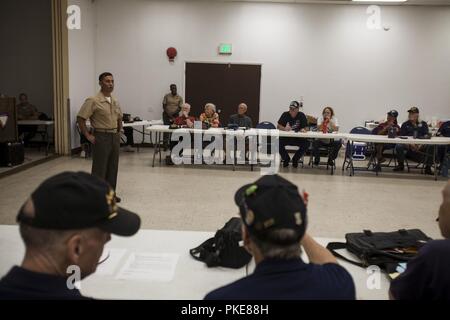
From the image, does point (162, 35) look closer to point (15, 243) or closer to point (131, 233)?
point (15, 243)

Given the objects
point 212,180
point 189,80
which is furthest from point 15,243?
point 189,80

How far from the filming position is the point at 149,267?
1.79 m

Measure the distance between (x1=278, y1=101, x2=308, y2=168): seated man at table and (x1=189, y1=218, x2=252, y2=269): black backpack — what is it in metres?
6.10

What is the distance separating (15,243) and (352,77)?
30.4 ft

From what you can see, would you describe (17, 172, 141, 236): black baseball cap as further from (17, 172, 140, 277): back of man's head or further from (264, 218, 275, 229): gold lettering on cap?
(264, 218, 275, 229): gold lettering on cap

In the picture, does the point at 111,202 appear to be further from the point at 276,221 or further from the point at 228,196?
the point at 228,196

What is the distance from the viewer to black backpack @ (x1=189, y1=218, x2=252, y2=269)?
1.84 metres

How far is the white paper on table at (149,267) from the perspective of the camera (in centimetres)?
171

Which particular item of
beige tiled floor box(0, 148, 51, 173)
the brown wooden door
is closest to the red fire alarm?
the brown wooden door

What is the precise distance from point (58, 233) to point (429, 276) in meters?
1.12

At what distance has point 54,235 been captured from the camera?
1.02 m

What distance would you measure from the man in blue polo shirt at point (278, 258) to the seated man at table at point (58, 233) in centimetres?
37

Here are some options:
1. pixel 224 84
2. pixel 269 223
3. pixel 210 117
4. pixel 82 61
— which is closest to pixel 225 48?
pixel 224 84

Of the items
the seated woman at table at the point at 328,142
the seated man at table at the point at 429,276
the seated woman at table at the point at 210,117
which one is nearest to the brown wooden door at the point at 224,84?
the seated woman at table at the point at 210,117
